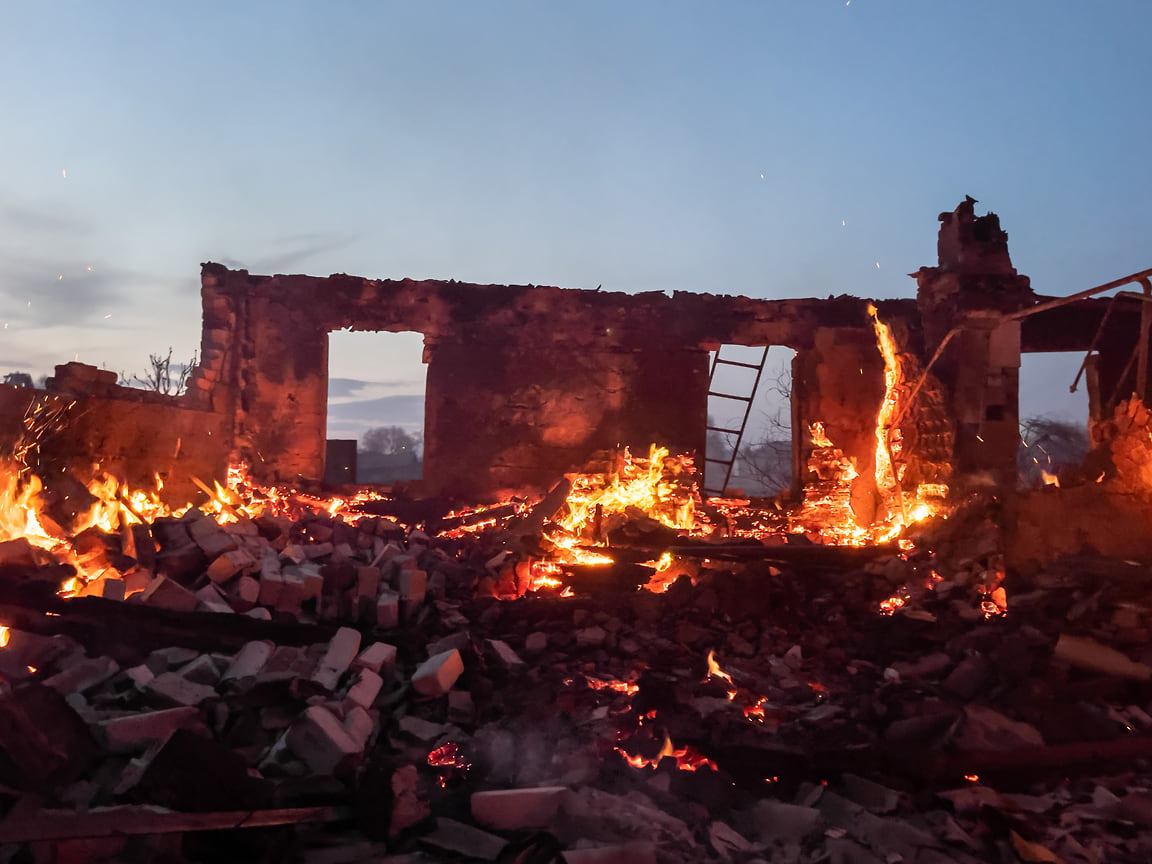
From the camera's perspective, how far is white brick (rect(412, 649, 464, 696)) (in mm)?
4500

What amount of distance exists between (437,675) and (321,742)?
976 mm

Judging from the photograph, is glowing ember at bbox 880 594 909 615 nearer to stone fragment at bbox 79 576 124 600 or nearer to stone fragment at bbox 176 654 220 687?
stone fragment at bbox 176 654 220 687

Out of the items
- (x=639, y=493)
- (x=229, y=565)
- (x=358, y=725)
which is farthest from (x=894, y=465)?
(x=229, y=565)

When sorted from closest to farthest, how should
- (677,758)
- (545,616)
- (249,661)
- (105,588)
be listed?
(677,758) → (249,661) → (105,588) → (545,616)

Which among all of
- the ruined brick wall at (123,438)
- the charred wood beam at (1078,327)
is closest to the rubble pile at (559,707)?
the ruined brick wall at (123,438)

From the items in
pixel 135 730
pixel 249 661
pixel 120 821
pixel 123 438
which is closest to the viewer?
pixel 120 821

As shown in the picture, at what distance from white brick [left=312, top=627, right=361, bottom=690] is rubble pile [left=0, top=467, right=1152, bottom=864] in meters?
0.02

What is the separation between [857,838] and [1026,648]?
8.22ft

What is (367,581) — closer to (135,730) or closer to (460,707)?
(460,707)

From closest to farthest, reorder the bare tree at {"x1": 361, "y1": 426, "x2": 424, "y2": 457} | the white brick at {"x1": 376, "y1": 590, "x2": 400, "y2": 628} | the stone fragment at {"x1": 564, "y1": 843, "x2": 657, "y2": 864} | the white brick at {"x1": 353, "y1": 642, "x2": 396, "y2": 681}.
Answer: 1. the stone fragment at {"x1": 564, "y1": 843, "x2": 657, "y2": 864}
2. the white brick at {"x1": 353, "y1": 642, "x2": 396, "y2": 681}
3. the white brick at {"x1": 376, "y1": 590, "x2": 400, "y2": 628}
4. the bare tree at {"x1": 361, "y1": 426, "x2": 424, "y2": 457}

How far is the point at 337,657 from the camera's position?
182 inches

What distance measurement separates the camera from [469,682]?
187 inches

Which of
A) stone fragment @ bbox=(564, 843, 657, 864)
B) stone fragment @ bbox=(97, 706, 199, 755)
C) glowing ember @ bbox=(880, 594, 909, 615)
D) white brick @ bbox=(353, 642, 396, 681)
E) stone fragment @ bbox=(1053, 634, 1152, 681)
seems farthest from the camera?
glowing ember @ bbox=(880, 594, 909, 615)

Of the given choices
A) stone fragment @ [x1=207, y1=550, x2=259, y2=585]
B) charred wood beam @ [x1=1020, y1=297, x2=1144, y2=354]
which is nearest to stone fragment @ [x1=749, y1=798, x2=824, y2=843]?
stone fragment @ [x1=207, y1=550, x2=259, y2=585]
